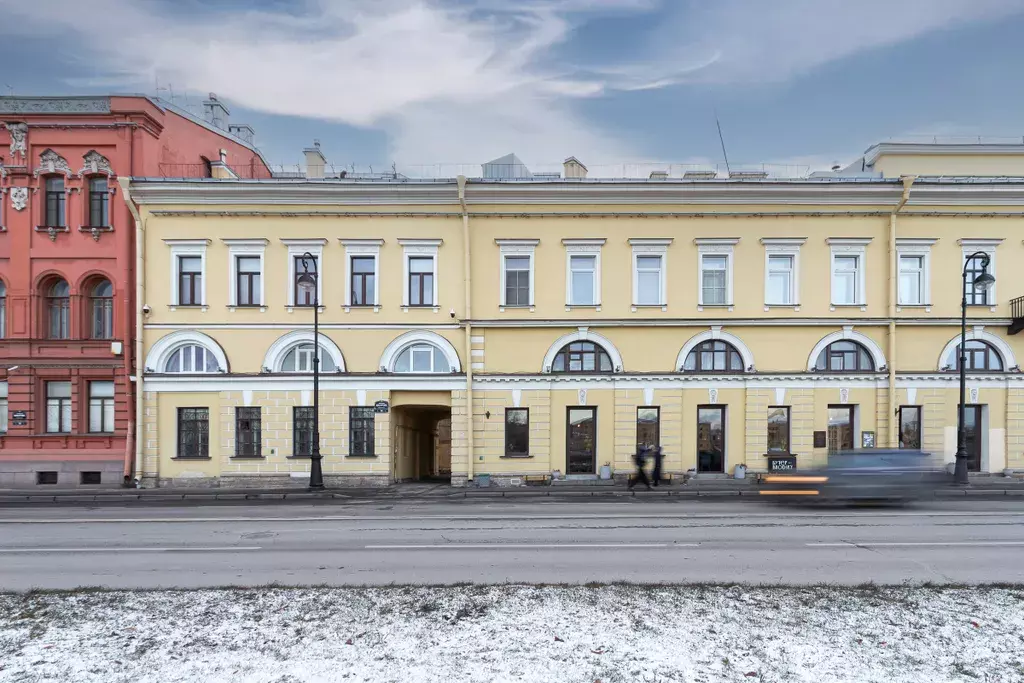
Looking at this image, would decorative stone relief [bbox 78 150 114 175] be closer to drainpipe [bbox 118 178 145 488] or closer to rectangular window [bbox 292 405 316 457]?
drainpipe [bbox 118 178 145 488]

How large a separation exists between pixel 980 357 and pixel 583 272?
1413 cm

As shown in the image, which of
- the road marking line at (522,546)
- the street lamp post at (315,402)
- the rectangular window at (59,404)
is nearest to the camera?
the road marking line at (522,546)

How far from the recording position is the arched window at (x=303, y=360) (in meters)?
19.9

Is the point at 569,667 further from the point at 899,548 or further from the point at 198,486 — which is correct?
the point at 198,486

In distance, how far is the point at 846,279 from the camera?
65.8ft

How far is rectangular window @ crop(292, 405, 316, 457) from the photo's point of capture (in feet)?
64.9

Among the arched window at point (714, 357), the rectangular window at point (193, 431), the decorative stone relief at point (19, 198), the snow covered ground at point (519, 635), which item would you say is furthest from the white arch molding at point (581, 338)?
the decorative stone relief at point (19, 198)

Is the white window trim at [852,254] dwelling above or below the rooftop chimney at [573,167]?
below

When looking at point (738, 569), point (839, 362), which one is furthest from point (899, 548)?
point (839, 362)

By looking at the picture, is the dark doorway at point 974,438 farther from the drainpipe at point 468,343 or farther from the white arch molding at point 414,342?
the white arch molding at point 414,342

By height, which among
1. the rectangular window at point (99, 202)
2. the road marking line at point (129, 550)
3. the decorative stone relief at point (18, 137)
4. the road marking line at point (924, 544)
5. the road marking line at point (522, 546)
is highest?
the decorative stone relief at point (18, 137)

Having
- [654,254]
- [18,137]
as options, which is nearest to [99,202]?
[18,137]

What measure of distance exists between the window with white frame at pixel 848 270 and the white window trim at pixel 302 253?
57.7ft

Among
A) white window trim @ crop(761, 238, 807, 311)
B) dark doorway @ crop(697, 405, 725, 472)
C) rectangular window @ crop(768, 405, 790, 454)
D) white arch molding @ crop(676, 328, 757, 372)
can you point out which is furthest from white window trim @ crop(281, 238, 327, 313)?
rectangular window @ crop(768, 405, 790, 454)
